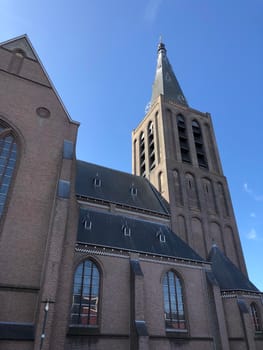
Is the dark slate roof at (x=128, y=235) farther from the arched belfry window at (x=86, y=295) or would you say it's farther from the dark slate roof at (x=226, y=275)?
the dark slate roof at (x=226, y=275)

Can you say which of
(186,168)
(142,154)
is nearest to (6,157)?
(186,168)

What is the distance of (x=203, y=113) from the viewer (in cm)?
3731

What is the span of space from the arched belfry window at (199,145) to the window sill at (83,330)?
71.9 ft

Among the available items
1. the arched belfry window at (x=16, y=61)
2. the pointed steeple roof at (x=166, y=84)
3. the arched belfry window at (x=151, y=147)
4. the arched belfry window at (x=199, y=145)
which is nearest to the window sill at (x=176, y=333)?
the arched belfry window at (x=151, y=147)

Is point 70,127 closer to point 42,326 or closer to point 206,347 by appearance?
point 42,326

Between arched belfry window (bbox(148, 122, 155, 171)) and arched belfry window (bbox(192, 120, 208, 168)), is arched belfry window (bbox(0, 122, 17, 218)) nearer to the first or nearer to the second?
arched belfry window (bbox(148, 122, 155, 171))

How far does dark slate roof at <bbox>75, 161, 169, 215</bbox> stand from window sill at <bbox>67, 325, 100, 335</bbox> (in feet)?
32.2

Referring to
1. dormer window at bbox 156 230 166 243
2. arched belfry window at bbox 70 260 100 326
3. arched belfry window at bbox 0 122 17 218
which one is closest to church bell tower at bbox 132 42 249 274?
dormer window at bbox 156 230 166 243

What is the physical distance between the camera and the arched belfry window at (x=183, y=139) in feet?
104

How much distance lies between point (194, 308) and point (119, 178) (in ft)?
46.2

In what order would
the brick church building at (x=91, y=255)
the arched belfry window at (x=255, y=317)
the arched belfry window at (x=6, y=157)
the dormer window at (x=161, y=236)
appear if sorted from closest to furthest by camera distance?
1. the brick church building at (x=91, y=255)
2. the arched belfry window at (x=6, y=157)
3. the arched belfry window at (x=255, y=317)
4. the dormer window at (x=161, y=236)

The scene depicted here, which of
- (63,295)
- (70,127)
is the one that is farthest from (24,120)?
(63,295)

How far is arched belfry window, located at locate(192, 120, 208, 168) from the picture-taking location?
32.7 m

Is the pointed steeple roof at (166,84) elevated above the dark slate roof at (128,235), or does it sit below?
above
